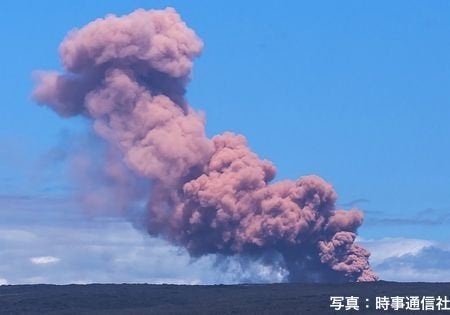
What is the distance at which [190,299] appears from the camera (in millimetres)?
192000

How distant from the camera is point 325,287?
190 metres

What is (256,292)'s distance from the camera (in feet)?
634

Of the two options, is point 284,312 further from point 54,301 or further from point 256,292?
point 54,301

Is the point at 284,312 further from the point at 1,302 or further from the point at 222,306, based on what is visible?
the point at 1,302

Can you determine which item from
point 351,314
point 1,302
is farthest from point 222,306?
point 1,302

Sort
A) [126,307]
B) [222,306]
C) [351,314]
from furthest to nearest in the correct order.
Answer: [126,307] < [222,306] < [351,314]

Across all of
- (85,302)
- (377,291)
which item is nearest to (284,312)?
(377,291)

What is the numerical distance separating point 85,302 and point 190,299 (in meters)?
13.5

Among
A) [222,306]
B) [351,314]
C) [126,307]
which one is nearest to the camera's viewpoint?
[351,314]

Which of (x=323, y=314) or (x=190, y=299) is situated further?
(x=190, y=299)

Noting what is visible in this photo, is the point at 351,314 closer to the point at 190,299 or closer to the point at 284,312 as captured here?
the point at 284,312

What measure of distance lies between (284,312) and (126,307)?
2937 cm

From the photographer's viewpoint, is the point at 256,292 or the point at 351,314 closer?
the point at 351,314

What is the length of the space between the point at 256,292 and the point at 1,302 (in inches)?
1313
